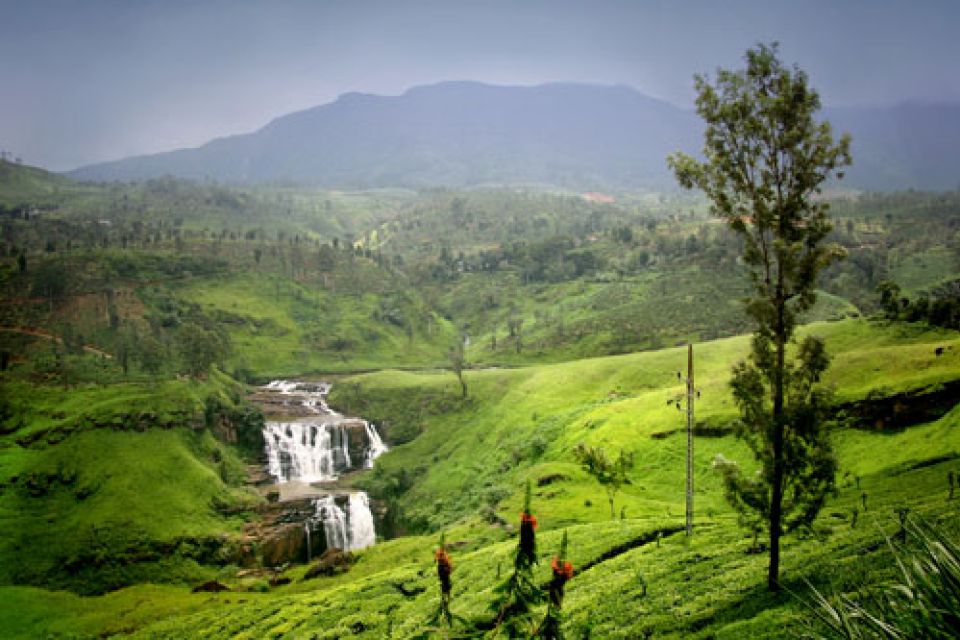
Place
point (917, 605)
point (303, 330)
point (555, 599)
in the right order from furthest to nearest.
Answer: point (303, 330)
point (555, 599)
point (917, 605)

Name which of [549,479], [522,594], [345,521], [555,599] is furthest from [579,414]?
[555,599]

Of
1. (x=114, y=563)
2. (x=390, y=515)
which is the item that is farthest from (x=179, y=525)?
(x=390, y=515)

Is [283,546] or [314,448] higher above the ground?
[314,448]

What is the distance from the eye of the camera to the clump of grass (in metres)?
5.29

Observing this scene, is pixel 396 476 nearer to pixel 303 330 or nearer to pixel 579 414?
pixel 579 414

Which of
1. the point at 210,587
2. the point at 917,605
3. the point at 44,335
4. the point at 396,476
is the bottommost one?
the point at 396,476

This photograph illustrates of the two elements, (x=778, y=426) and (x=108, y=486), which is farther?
(x=108, y=486)

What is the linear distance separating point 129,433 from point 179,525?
16920 mm

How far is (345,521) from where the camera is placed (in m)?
76.9

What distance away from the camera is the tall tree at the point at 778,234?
62.0ft

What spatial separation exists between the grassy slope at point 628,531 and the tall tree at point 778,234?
3745 mm

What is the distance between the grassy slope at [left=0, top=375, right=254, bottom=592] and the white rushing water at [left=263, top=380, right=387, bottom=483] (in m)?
7.87

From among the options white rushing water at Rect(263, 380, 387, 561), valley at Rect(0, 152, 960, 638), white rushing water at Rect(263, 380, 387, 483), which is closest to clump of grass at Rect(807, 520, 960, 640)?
valley at Rect(0, 152, 960, 638)

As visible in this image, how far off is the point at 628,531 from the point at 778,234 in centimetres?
2427
